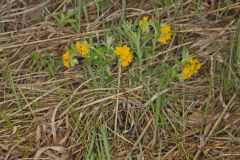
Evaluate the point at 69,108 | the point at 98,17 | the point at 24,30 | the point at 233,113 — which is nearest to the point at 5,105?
the point at 69,108

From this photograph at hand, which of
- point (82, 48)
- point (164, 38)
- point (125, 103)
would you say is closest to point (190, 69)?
point (164, 38)

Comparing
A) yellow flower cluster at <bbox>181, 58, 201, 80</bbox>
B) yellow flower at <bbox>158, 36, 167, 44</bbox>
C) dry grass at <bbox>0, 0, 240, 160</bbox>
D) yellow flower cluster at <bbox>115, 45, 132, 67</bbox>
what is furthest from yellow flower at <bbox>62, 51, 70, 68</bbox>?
yellow flower cluster at <bbox>181, 58, 201, 80</bbox>

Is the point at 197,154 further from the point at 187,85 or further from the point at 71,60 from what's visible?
the point at 71,60

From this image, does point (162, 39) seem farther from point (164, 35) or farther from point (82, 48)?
point (82, 48)

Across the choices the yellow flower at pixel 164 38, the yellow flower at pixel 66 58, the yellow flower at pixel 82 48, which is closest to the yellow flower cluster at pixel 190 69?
the yellow flower at pixel 164 38

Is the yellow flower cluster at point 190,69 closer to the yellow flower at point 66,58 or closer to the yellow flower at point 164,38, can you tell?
the yellow flower at point 164,38
